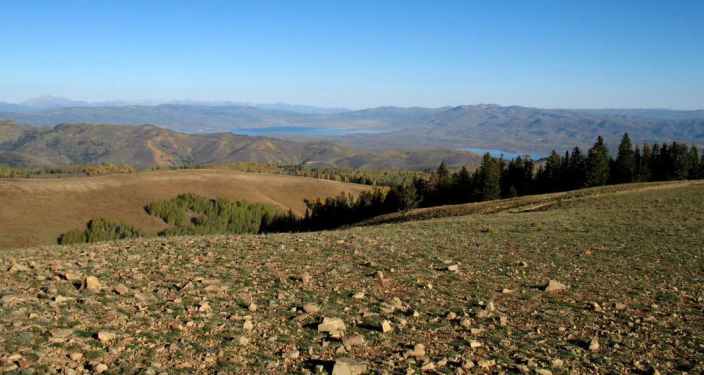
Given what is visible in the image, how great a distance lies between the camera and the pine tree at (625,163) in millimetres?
88875

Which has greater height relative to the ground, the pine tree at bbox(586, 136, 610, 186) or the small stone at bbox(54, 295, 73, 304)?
the small stone at bbox(54, 295, 73, 304)

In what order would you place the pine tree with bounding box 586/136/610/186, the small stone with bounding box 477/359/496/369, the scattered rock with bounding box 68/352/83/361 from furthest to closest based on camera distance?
the pine tree with bounding box 586/136/610/186 < the small stone with bounding box 477/359/496/369 < the scattered rock with bounding box 68/352/83/361

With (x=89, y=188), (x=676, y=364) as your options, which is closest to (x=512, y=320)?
(x=676, y=364)

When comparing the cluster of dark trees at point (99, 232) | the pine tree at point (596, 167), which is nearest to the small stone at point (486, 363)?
the pine tree at point (596, 167)

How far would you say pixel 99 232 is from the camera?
98.1m

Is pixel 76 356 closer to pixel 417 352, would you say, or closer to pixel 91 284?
pixel 91 284

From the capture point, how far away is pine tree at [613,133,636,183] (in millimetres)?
88875

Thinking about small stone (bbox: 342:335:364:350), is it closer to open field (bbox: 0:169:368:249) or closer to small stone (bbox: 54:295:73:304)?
small stone (bbox: 54:295:73:304)

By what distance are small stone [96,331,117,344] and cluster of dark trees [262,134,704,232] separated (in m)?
77.2

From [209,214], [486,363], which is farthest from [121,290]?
[209,214]

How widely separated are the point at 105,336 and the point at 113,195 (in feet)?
421

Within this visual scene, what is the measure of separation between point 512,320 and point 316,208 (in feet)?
331

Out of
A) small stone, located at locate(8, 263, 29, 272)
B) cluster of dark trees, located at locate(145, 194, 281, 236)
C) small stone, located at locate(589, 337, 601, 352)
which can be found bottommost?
cluster of dark trees, located at locate(145, 194, 281, 236)

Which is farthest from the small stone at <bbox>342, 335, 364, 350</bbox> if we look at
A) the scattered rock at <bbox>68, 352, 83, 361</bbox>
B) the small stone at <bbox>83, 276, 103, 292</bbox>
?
the small stone at <bbox>83, 276, 103, 292</bbox>
